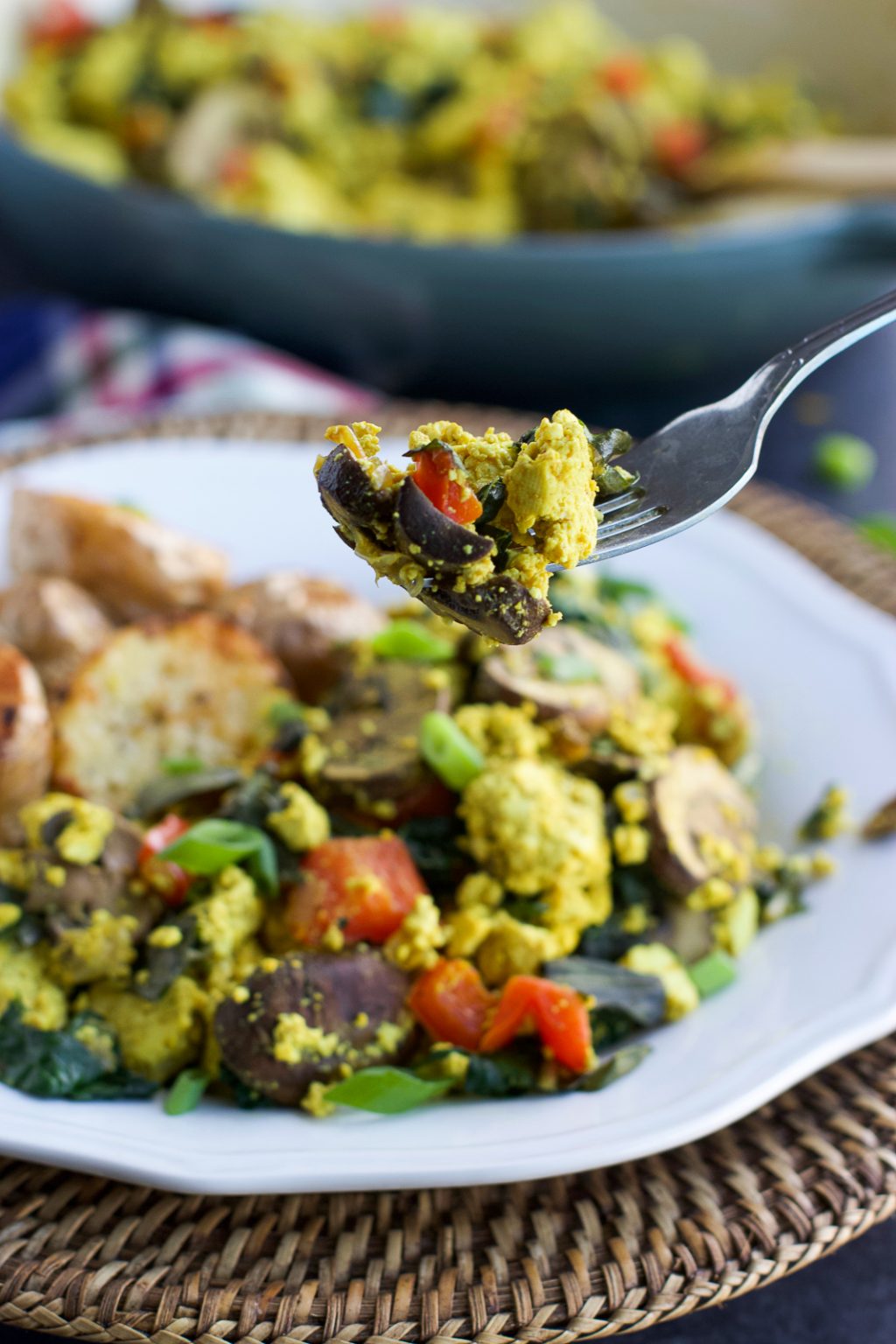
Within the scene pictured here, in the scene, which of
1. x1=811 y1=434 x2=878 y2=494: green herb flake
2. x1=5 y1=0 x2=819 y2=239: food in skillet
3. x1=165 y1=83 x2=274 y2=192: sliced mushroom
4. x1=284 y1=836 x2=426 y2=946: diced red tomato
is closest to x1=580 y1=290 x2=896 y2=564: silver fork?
x1=284 y1=836 x2=426 y2=946: diced red tomato

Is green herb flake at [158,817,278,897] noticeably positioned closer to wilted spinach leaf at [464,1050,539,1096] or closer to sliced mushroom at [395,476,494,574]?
wilted spinach leaf at [464,1050,539,1096]

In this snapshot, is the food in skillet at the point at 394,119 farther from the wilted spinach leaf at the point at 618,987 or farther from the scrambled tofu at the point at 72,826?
the wilted spinach leaf at the point at 618,987

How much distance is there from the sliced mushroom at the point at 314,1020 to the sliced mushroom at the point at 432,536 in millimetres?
640

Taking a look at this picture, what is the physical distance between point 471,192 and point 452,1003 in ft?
10.3

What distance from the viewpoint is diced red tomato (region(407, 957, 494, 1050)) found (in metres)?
1.72

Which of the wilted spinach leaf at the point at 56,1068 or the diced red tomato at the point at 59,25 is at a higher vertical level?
the diced red tomato at the point at 59,25

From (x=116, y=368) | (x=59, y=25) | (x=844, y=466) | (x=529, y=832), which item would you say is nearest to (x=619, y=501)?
(x=529, y=832)

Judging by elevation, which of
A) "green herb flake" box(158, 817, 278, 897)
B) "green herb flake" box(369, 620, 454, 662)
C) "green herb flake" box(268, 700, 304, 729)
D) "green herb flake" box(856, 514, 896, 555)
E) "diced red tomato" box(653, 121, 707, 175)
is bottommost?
"green herb flake" box(158, 817, 278, 897)

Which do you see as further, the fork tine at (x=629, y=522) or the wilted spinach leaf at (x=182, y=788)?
the wilted spinach leaf at (x=182, y=788)

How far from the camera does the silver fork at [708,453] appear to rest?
4.75 feet

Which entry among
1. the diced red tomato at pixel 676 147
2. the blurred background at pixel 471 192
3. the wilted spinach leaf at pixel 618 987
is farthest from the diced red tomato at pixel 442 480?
the diced red tomato at pixel 676 147

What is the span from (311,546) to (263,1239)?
148 cm

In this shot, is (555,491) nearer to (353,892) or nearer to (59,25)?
(353,892)

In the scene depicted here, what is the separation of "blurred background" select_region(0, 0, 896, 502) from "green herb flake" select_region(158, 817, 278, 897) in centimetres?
203
